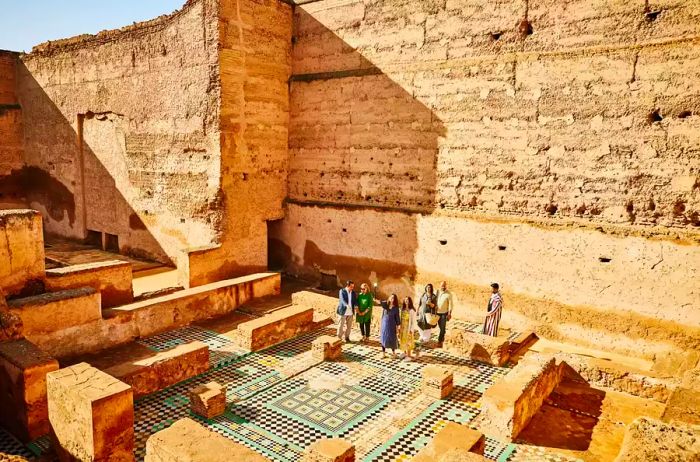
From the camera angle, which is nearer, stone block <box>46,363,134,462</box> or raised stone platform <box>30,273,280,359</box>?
stone block <box>46,363,134,462</box>

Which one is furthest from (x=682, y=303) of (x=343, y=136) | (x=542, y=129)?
(x=343, y=136)

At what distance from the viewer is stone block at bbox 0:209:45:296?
19.2ft

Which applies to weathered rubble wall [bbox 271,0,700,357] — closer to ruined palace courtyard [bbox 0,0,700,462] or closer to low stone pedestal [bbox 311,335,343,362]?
ruined palace courtyard [bbox 0,0,700,462]

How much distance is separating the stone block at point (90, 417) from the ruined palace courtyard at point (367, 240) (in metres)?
0.02

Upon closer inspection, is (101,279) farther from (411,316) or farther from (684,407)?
(684,407)

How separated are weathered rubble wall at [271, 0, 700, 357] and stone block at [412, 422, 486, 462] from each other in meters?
3.49

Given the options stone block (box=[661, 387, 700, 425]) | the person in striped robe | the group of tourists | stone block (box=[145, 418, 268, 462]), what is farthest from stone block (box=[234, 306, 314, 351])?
stone block (box=[661, 387, 700, 425])

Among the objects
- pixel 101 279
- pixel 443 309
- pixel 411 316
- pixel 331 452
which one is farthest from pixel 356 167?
pixel 331 452

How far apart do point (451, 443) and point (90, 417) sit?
109 inches

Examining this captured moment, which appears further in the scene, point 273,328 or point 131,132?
point 131,132

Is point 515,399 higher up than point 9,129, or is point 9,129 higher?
point 9,129

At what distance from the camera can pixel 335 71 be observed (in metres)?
8.93

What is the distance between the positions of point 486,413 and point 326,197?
17.7 feet

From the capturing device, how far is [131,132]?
977cm
